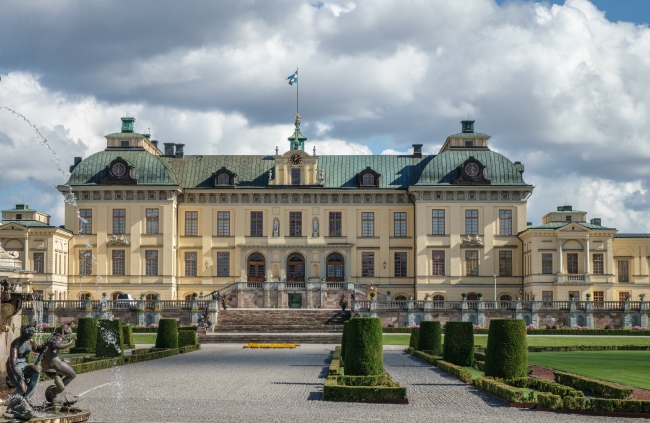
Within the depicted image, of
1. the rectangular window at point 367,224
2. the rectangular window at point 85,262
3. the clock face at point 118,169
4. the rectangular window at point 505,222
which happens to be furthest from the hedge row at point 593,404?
the rectangular window at point 85,262

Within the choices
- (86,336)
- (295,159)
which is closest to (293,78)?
(295,159)

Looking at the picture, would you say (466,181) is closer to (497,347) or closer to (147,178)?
(147,178)

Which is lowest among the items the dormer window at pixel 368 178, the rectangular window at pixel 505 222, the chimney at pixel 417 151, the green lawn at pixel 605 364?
the green lawn at pixel 605 364

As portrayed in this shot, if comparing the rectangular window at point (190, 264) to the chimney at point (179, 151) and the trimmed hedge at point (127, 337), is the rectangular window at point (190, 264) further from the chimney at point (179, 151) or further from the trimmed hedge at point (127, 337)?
the trimmed hedge at point (127, 337)

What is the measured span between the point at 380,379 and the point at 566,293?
40536 mm

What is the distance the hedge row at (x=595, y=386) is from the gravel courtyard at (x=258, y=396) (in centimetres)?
157

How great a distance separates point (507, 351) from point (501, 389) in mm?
2822

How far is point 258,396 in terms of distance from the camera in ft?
68.8

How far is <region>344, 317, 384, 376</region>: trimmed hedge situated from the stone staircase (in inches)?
848

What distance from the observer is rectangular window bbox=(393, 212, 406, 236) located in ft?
210

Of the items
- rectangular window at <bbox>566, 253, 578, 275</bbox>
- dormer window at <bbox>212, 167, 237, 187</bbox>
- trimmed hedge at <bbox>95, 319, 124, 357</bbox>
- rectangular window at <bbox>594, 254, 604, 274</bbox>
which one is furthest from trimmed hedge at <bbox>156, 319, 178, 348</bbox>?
rectangular window at <bbox>594, 254, 604, 274</bbox>

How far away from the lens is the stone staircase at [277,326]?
150ft

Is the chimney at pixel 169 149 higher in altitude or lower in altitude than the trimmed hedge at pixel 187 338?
higher

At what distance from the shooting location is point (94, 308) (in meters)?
53.9
